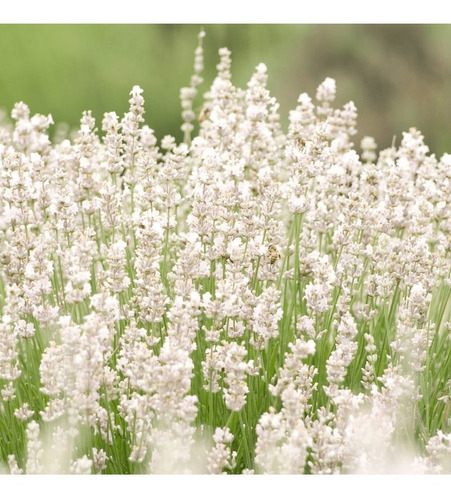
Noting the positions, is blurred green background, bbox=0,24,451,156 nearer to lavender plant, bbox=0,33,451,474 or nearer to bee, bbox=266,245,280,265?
lavender plant, bbox=0,33,451,474

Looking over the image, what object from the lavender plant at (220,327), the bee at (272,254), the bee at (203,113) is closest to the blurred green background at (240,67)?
the bee at (203,113)

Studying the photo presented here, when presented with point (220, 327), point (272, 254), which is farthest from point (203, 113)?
point (220, 327)

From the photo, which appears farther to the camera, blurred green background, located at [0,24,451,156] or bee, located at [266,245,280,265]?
blurred green background, located at [0,24,451,156]

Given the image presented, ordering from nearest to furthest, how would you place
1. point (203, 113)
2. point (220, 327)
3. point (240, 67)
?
point (220, 327) < point (203, 113) < point (240, 67)

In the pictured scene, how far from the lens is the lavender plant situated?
79.0 inches

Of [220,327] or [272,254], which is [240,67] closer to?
[272,254]

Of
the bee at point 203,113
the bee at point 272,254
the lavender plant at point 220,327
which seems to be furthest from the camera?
the bee at point 203,113

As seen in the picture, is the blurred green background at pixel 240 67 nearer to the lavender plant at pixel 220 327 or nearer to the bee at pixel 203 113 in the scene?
the bee at pixel 203 113

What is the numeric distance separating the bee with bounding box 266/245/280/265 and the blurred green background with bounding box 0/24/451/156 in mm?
2945

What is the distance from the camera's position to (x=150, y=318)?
2.35 metres

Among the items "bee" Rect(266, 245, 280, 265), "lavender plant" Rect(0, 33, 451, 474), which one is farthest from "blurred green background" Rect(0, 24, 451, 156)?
"bee" Rect(266, 245, 280, 265)

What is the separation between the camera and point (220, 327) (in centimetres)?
247

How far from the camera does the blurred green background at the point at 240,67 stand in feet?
17.4

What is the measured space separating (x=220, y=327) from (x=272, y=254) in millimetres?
308
